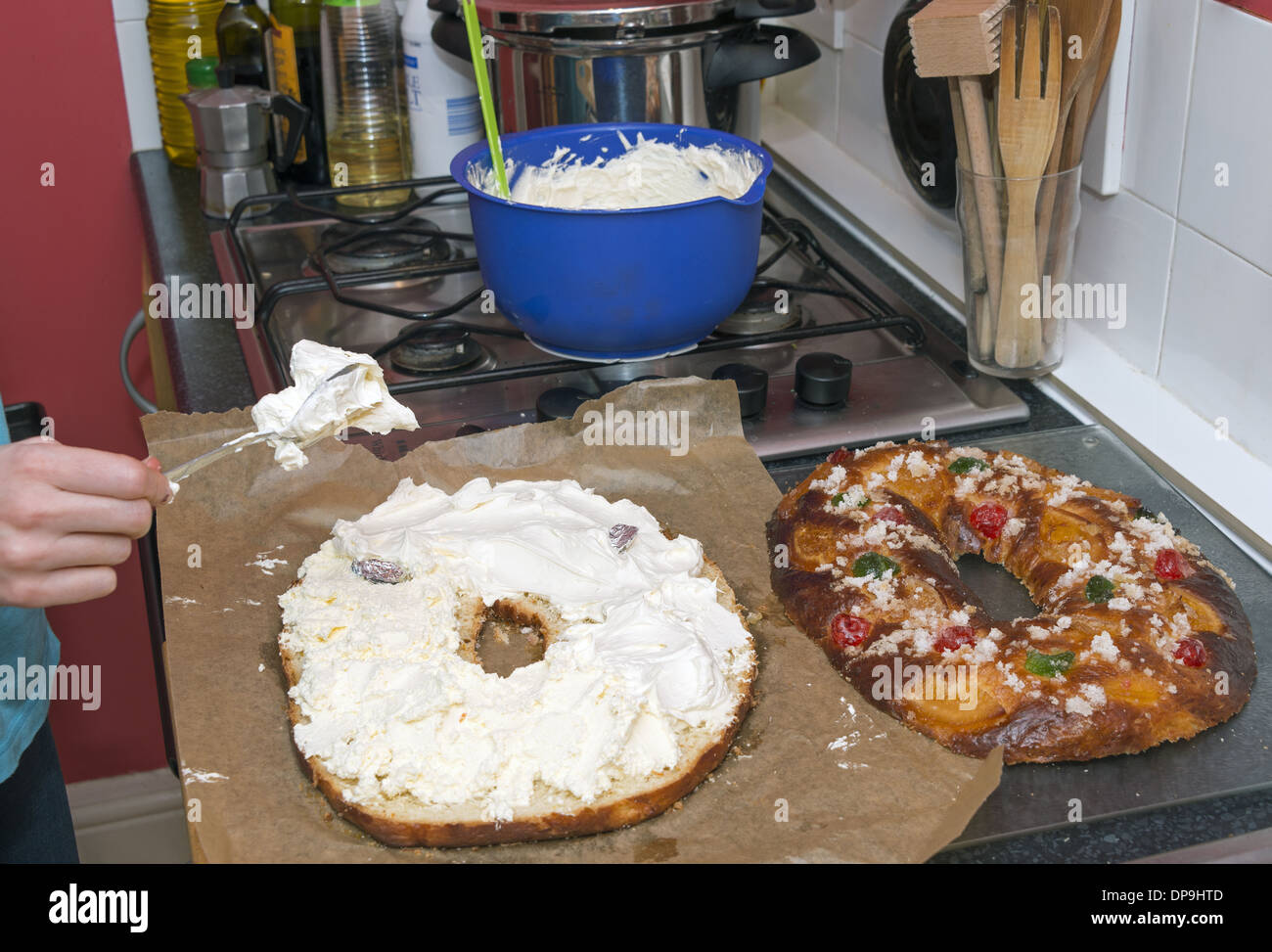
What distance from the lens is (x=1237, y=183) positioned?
1.18 meters

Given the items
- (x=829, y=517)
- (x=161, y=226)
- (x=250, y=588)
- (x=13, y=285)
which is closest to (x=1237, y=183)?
(x=829, y=517)

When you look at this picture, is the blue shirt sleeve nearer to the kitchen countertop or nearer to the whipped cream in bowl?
the kitchen countertop

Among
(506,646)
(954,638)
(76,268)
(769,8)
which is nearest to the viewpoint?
(954,638)

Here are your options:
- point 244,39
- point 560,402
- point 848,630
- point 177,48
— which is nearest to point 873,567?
point 848,630

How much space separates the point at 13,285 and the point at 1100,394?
5.97 feet

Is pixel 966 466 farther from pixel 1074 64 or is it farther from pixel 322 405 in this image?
pixel 322 405

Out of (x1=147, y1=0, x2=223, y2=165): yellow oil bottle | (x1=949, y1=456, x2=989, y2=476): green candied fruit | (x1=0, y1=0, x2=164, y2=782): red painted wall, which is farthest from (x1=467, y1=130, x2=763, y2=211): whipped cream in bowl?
(x1=0, y1=0, x2=164, y2=782): red painted wall

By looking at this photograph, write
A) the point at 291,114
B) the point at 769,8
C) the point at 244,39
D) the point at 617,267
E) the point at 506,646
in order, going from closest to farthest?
the point at 506,646
the point at 617,267
the point at 769,8
the point at 291,114
the point at 244,39

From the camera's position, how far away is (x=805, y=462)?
131 cm

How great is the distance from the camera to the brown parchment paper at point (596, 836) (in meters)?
0.87

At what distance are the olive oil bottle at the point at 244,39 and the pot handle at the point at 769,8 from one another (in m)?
0.87

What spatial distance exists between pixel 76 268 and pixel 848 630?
1.76 metres

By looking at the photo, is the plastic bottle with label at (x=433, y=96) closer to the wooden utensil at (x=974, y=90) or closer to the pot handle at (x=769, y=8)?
the pot handle at (x=769, y=8)

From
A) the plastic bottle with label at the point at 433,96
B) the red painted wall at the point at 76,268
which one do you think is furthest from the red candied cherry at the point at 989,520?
the red painted wall at the point at 76,268
